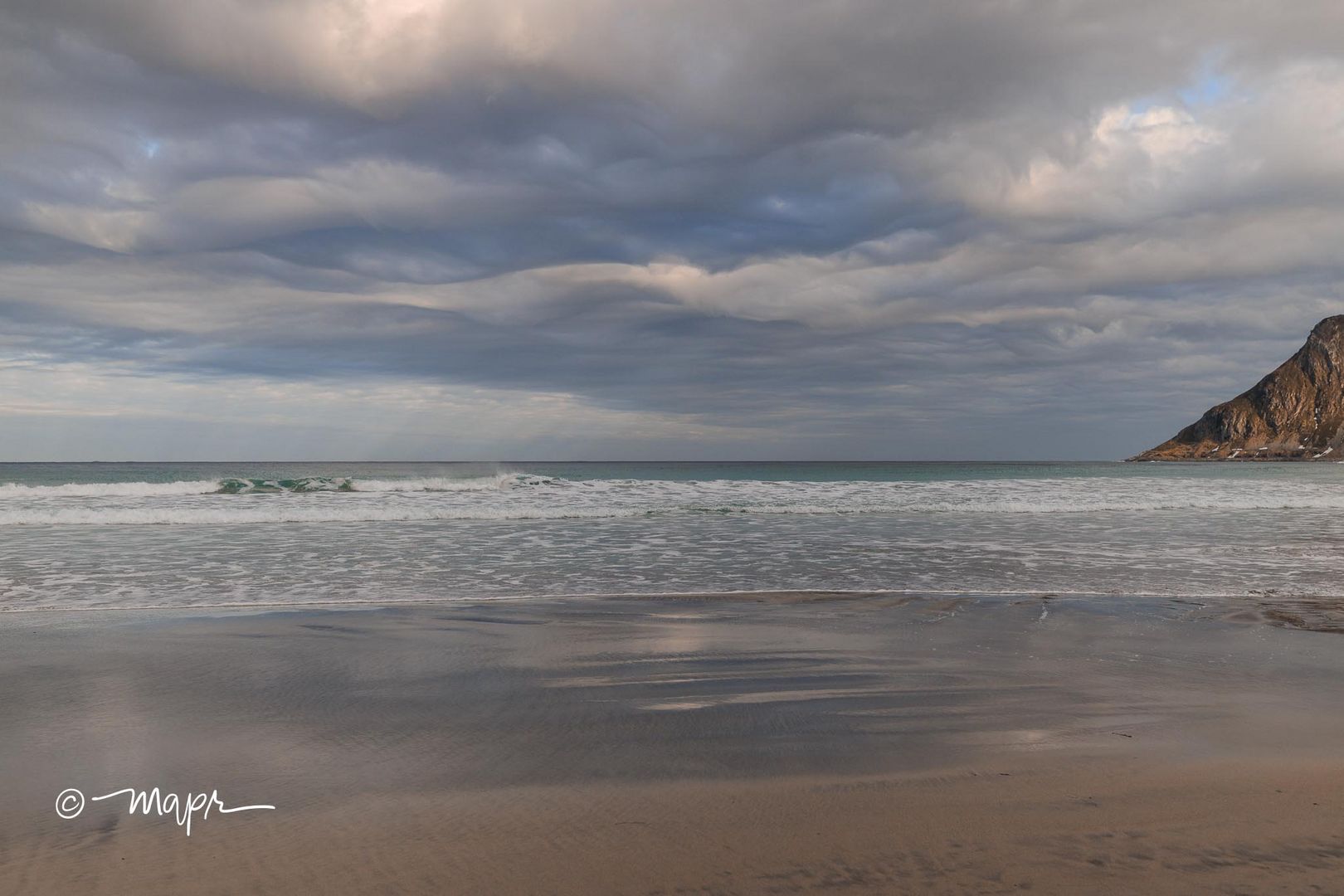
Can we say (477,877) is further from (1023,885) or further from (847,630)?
(847,630)

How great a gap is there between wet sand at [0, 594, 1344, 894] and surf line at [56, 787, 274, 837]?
6 centimetres

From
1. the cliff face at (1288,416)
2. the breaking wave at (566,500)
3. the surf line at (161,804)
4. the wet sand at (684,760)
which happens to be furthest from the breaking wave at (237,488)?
the cliff face at (1288,416)

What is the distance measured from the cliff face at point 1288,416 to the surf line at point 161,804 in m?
174

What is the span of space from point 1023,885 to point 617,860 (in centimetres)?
148

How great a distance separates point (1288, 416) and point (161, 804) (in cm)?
18900

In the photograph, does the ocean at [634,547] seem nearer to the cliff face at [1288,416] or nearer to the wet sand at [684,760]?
the wet sand at [684,760]

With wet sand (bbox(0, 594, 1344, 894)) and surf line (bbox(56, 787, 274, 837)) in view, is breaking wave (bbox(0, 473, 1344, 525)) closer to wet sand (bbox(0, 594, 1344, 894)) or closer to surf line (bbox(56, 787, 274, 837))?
wet sand (bbox(0, 594, 1344, 894))

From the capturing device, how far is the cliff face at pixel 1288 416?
461ft

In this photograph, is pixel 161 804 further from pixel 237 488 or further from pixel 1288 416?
pixel 1288 416

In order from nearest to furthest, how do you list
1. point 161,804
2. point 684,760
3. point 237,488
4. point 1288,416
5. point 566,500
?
point 161,804 < point 684,760 < point 566,500 < point 237,488 < point 1288,416

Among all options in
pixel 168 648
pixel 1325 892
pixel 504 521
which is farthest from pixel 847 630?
pixel 504 521

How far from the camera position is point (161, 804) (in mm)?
3395

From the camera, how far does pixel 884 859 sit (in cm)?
285

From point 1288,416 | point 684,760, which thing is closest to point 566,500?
point 684,760
